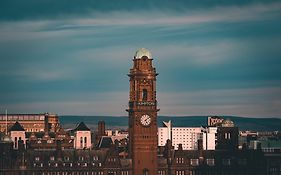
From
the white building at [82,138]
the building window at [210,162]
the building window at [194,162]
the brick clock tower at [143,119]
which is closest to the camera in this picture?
the brick clock tower at [143,119]

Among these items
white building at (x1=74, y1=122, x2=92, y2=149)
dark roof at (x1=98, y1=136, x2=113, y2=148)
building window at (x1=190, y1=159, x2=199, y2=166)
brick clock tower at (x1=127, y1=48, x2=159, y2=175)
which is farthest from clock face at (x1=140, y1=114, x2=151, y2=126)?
white building at (x1=74, y1=122, x2=92, y2=149)

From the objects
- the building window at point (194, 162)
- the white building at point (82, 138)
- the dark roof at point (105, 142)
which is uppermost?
the white building at point (82, 138)

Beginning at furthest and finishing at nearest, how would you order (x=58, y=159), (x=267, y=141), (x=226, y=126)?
(x=267, y=141) → (x=226, y=126) → (x=58, y=159)

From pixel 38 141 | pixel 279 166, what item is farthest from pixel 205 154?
pixel 38 141

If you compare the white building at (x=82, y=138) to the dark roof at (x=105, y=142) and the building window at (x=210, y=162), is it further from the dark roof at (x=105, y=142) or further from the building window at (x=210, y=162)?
the building window at (x=210, y=162)

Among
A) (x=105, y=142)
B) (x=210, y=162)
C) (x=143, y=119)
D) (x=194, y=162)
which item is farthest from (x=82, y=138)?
(x=143, y=119)

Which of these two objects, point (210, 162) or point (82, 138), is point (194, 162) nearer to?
point (210, 162)

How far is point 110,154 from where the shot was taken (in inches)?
6265

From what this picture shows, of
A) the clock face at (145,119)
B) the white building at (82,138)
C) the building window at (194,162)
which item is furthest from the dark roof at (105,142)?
the white building at (82,138)

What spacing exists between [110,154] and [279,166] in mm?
28742

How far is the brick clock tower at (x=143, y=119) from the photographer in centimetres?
15900

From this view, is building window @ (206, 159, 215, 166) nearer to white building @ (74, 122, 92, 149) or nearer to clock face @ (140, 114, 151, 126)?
clock face @ (140, 114, 151, 126)

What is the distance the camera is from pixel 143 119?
15938cm

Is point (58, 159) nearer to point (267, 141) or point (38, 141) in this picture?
→ point (38, 141)
